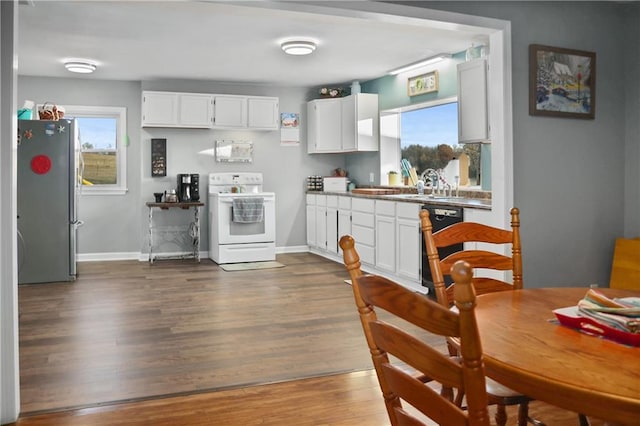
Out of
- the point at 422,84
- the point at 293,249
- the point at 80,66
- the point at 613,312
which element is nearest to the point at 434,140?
the point at 422,84

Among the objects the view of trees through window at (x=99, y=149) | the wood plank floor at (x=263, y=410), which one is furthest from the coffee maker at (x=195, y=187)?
the wood plank floor at (x=263, y=410)

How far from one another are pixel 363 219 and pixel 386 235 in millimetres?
580

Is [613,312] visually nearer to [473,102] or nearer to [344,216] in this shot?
[473,102]

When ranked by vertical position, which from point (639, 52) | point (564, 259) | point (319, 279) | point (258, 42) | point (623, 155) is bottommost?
point (319, 279)

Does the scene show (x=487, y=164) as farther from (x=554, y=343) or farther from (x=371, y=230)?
(x=554, y=343)

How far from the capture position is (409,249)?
5.32 metres

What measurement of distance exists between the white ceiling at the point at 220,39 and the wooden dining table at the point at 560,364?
2.36 meters

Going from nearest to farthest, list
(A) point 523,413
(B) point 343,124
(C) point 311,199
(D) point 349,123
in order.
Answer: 1. (A) point 523,413
2. (D) point 349,123
3. (B) point 343,124
4. (C) point 311,199

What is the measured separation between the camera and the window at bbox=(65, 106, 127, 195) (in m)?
7.41

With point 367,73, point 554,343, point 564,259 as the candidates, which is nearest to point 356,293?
point 554,343

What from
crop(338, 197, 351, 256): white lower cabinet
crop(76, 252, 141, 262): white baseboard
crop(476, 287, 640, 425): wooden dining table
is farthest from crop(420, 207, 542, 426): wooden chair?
crop(76, 252, 141, 262): white baseboard

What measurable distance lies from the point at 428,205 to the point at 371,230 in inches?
47.7

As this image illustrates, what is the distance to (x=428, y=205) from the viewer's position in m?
4.98

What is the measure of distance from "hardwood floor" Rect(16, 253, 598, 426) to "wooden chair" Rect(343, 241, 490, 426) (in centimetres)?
142
